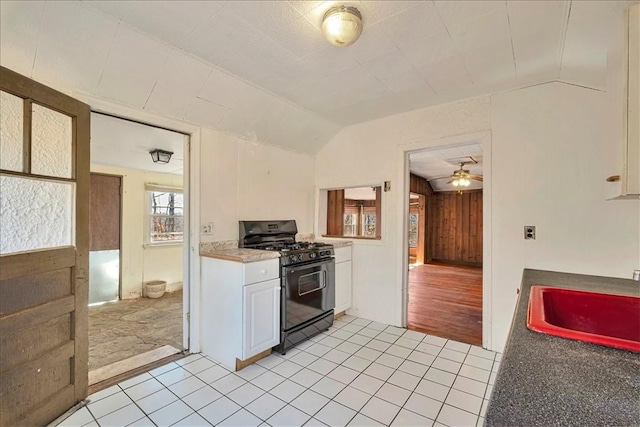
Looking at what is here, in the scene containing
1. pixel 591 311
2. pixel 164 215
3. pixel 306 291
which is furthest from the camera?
pixel 164 215

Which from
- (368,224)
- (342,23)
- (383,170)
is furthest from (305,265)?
(368,224)

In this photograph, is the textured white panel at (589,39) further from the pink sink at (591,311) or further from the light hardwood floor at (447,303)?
the light hardwood floor at (447,303)

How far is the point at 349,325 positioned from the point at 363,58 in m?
2.71

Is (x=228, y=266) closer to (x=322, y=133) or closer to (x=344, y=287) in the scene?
(x=344, y=287)

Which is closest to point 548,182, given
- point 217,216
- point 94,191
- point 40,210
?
point 217,216

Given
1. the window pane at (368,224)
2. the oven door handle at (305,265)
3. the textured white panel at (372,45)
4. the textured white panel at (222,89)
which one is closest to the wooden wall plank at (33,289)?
the oven door handle at (305,265)

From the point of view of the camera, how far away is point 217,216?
2.83 metres

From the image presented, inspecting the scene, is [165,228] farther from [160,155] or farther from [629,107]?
[629,107]

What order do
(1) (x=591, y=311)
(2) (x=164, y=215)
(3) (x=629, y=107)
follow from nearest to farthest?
1. (3) (x=629, y=107)
2. (1) (x=591, y=311)
3. (2) (x=164, y=215)

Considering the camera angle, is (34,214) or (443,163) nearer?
(34,214)

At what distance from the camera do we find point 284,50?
6.62ft

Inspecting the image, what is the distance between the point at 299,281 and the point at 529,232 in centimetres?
211

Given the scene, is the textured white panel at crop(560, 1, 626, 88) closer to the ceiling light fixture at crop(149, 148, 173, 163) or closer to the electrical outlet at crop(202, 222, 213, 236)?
the electrical outlet at crop(202, 222, 213, 236)

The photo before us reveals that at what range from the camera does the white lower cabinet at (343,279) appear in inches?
132
